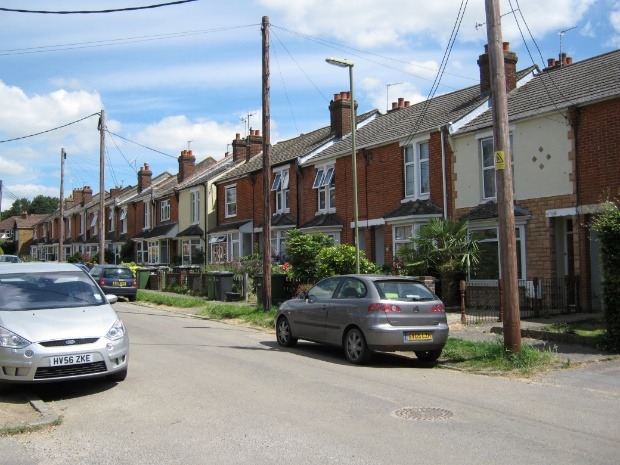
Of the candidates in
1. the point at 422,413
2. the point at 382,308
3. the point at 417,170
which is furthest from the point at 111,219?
the point at 422,413

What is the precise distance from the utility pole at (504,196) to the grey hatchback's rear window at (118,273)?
18669mm

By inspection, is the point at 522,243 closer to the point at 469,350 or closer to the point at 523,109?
the point at 523,109

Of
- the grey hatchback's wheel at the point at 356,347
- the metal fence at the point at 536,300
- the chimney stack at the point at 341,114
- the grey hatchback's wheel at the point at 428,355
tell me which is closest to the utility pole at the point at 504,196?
the grey hatchback's wheel at the point at 428,355

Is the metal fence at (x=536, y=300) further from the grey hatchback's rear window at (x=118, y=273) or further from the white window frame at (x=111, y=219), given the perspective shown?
the white window frame at (x=111, y=219)

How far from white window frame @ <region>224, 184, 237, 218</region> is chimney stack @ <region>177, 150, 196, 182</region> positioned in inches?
354

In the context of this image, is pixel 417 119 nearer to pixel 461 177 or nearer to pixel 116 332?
pixel 461 177

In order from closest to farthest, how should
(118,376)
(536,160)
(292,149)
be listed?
Result: (118,376)
(536,160)
(292,149)

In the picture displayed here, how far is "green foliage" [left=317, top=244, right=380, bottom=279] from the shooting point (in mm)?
17969

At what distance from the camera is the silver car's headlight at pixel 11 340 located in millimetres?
7377

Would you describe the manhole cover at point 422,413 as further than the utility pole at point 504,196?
No

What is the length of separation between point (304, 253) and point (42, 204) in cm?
12735

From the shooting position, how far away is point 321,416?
22.1ft

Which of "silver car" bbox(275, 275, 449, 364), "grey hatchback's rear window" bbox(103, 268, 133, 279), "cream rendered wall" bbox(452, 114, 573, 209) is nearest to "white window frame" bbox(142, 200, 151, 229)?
"grey hatchback's rear window" bbox(103, 268, 133, 279)

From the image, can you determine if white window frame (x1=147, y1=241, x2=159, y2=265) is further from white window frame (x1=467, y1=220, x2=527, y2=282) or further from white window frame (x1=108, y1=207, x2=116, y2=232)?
white window frame (x1=467, y1=220, x2=527, y2=282)
